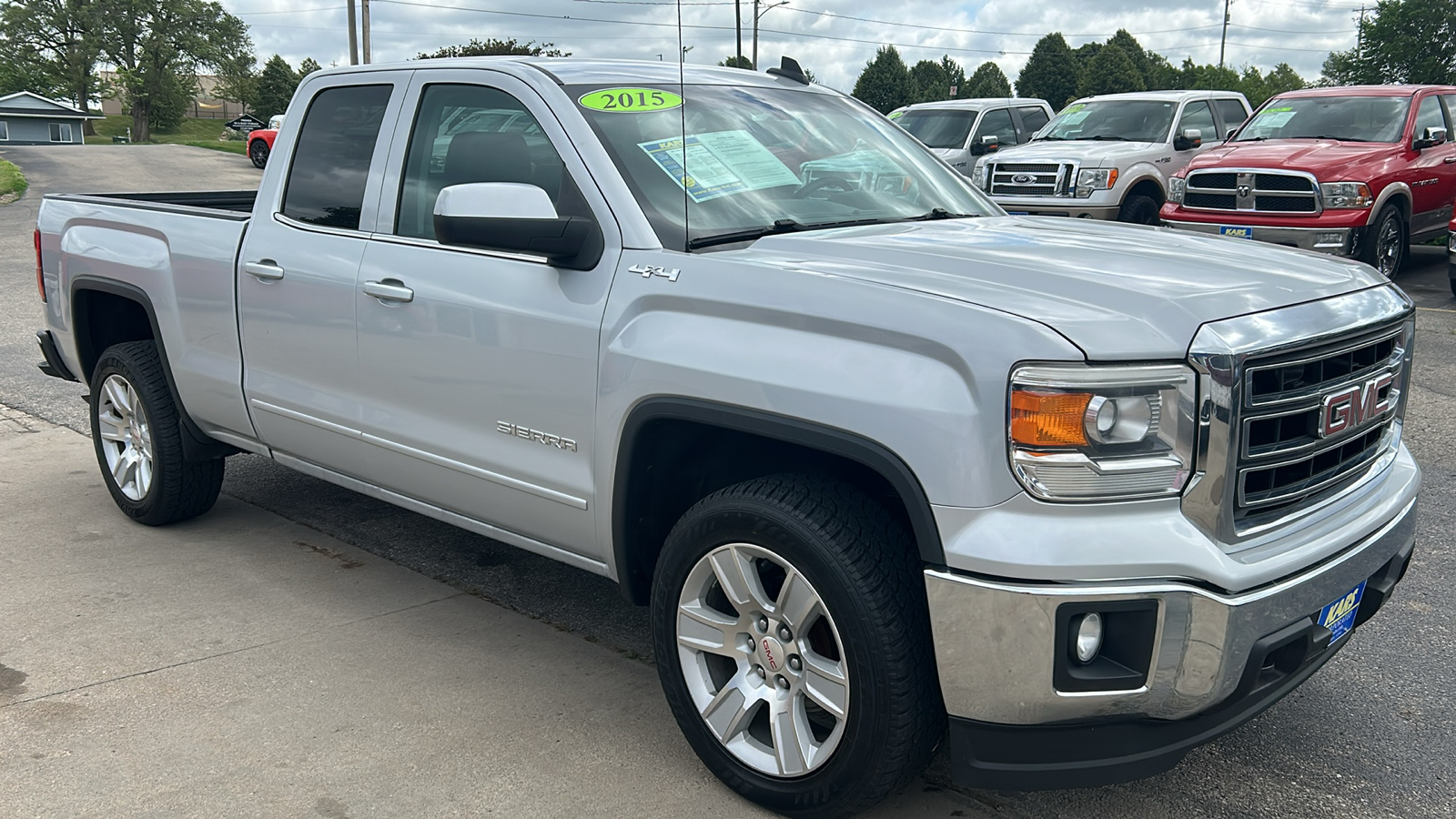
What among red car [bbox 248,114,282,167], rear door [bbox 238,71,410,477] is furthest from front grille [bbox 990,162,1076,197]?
red car [bbox 248,114,282,167]

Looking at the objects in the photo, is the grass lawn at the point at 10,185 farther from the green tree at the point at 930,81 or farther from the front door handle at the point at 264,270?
the green tree at the point at 930,81

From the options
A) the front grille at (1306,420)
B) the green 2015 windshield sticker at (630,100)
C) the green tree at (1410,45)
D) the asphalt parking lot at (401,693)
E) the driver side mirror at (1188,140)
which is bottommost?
the asphalt parking lot at (401,693)

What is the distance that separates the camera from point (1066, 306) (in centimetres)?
257

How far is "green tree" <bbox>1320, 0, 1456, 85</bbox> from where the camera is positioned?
3944cm

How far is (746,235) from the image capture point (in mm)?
3328

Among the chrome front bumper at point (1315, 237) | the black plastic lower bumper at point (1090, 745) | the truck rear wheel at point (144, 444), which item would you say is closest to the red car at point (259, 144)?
the chrome front bumper at point (1315, 237)

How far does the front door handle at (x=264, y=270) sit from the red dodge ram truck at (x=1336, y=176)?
8.82 metres

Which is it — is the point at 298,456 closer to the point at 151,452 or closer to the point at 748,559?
the point at 151,452

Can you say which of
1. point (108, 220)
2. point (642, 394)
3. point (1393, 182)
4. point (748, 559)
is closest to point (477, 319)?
point (642, 394)

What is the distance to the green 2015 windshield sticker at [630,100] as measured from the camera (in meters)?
3.61

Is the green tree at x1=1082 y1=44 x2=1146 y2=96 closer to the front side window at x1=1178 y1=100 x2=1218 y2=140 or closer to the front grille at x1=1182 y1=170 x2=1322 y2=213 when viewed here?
the front side window at x1=1178 y1=100 x2=1218 y2=140

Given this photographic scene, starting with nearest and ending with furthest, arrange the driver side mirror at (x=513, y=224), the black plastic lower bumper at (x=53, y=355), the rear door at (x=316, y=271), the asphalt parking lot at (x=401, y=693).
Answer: the asphalt parking lot at (x=401, y=693) → the driver side mirror at (x=513, y=224) → the rear door at (x=316, y=271) → the black plastic lower bumper at (x=53, y=355)

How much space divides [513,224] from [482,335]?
1.55ft

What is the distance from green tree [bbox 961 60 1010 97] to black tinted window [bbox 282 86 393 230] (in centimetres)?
7249
